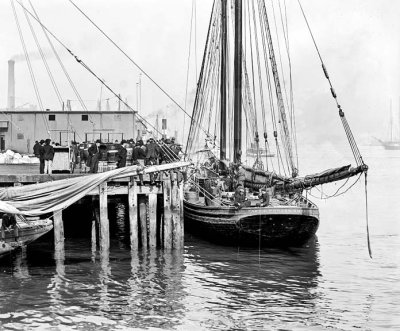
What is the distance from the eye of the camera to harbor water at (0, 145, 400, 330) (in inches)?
724

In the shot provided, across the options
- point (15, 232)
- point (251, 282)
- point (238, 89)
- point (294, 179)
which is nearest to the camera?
point (251, 282)

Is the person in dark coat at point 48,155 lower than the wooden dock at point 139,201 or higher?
higher

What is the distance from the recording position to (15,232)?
24500 mm

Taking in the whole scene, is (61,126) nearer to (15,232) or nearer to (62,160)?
(62,160)

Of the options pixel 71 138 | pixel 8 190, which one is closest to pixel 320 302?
pixel 8 190

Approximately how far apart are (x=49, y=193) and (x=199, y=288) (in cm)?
704

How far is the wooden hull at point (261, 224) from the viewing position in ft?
91.8

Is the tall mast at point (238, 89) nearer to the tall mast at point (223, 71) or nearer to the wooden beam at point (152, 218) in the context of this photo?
the tall mast at point (223, 71)

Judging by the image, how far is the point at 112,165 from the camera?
3459 cm

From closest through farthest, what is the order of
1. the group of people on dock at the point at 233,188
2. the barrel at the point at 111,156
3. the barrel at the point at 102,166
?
the group of people on dock at the point at 233,188 < the barrel at the point at 102,166 < the barrel at the point at 111,156

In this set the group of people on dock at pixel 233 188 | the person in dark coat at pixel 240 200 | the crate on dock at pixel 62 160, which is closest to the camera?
the person in dark coat at pixel 240 200

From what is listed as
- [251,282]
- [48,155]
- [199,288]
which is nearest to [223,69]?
[48,155]

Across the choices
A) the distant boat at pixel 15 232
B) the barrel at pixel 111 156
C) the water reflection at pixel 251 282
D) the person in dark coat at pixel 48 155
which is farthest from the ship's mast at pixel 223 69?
the distant boat at pixel 15 232

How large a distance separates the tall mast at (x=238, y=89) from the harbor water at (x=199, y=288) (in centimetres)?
571
